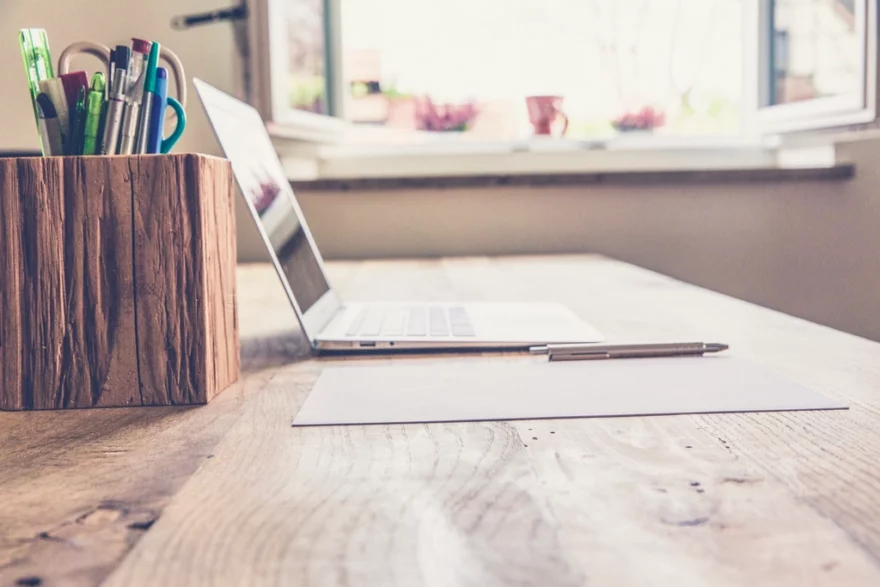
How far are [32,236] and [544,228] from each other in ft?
5.31

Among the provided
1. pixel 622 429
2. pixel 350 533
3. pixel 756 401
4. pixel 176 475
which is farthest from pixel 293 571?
pixel 756 401

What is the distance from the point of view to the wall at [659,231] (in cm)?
208

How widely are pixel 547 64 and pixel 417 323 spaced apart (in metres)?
1.73

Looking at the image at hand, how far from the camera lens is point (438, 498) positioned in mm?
388

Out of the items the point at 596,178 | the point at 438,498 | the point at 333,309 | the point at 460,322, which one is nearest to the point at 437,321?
the point at 460,322

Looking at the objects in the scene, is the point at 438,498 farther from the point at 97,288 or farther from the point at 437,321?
A: the point at 437,321

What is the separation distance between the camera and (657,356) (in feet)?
2.42

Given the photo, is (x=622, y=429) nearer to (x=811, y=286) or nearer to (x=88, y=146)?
(x=88, y=146)

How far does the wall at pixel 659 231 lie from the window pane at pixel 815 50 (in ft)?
0.86

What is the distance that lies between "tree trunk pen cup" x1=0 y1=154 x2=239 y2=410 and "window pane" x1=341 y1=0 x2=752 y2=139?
6.03 feet

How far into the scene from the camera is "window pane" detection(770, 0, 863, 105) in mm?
1932

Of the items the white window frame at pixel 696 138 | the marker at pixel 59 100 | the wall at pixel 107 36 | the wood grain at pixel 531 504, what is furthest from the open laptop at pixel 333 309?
the wall at pixel 107 36

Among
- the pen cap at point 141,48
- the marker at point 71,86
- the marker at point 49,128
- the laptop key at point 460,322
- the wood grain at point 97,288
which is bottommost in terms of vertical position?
the laptop key at point 460,322

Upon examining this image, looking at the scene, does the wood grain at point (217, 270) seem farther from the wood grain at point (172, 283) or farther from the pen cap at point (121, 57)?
the pen cap at point (121, 57)
